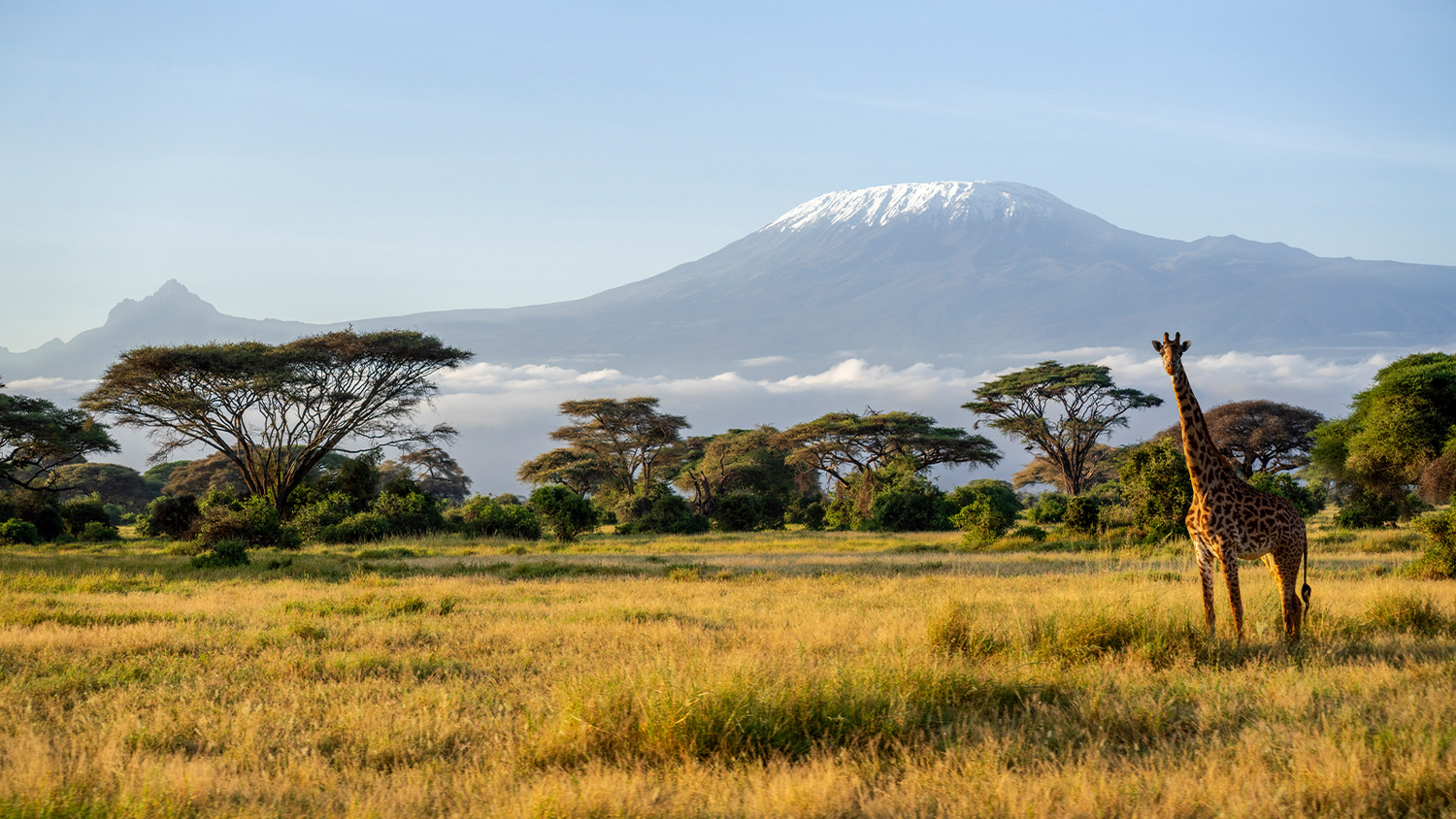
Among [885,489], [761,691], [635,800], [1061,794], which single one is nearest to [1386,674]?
[1061,794]

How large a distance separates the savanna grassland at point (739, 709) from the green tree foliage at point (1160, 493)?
Answer: 10721 mm

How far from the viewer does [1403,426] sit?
2592 cm

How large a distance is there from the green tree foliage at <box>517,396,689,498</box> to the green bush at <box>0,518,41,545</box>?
2448cm

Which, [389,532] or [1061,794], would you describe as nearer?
[1061,794]

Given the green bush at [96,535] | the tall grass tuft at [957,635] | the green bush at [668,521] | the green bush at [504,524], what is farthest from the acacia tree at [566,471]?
the tall grass tuft at [957,635]

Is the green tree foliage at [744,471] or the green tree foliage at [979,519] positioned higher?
the green tree foliage at [744,471]

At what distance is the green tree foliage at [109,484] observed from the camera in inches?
2194

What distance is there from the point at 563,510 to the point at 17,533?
16755mm

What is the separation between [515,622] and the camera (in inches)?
377

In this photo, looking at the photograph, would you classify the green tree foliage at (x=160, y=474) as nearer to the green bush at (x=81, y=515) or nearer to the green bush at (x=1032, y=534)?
the green bush at (x=81, y=515)

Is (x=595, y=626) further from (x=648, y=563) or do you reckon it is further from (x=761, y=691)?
(x=648, y=563)

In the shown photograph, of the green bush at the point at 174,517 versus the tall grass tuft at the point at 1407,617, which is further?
the green bush at the point at 174,517

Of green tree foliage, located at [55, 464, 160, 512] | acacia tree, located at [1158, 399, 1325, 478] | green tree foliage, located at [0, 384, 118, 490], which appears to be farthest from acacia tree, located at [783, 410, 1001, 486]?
green tree foliage, located at [55, 464, 160, 512]

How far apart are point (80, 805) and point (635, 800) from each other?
2577mm
